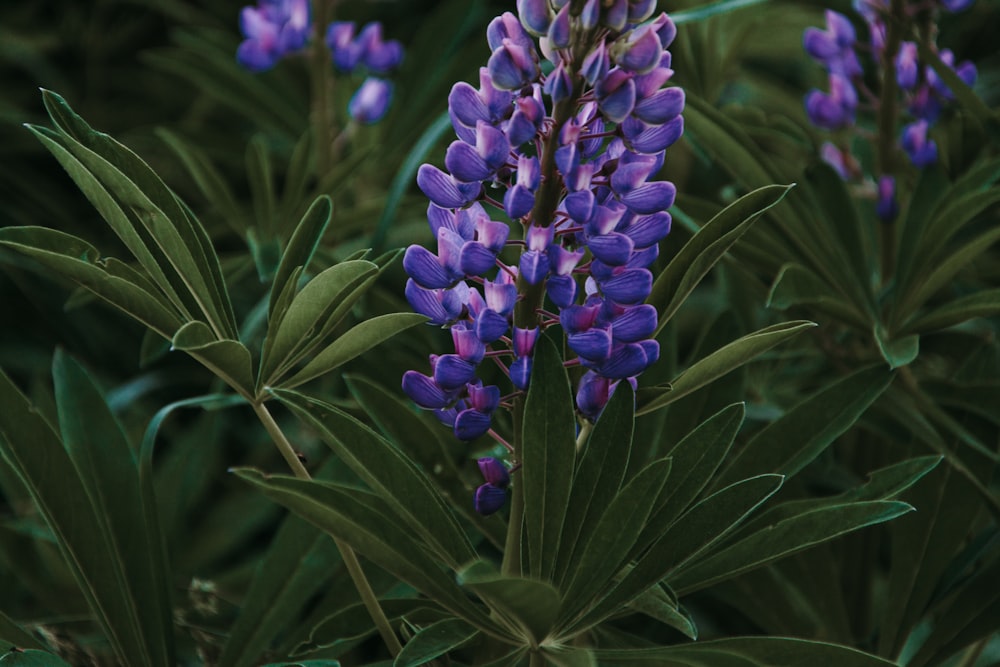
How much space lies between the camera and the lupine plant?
71 cm

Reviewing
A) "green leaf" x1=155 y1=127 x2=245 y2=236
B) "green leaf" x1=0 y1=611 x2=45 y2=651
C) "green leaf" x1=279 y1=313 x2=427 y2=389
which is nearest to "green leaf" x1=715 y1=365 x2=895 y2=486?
"green leaf" x1=279 y1=313 x2=427 y2=389

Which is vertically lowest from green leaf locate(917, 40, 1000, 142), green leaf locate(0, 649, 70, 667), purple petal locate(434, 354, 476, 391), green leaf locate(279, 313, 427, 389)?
green leaf locate(0, 649, 70, 667)

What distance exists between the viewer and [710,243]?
0.72 meters

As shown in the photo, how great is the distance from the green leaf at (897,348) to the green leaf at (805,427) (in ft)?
0.05

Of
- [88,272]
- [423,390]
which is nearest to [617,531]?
[423,390]

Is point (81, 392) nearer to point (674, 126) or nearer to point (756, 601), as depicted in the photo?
point (674, 126)

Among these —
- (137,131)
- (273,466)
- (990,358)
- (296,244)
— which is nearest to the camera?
(296,244)

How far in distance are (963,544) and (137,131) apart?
141 centimetres

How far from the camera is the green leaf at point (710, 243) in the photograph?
70 cm

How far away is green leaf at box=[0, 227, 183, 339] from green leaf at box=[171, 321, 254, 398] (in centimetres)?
4

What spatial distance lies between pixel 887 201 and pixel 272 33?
87 centimetres

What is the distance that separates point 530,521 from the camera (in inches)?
29.3

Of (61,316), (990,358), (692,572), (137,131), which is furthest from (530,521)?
(137,131)

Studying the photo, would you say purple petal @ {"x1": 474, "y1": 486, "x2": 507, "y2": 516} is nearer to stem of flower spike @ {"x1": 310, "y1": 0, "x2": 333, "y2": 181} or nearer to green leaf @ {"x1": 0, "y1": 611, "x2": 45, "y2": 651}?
green leaf @ {"x1": 0, "y1": 611, "x2": 45, "y2": 651}
